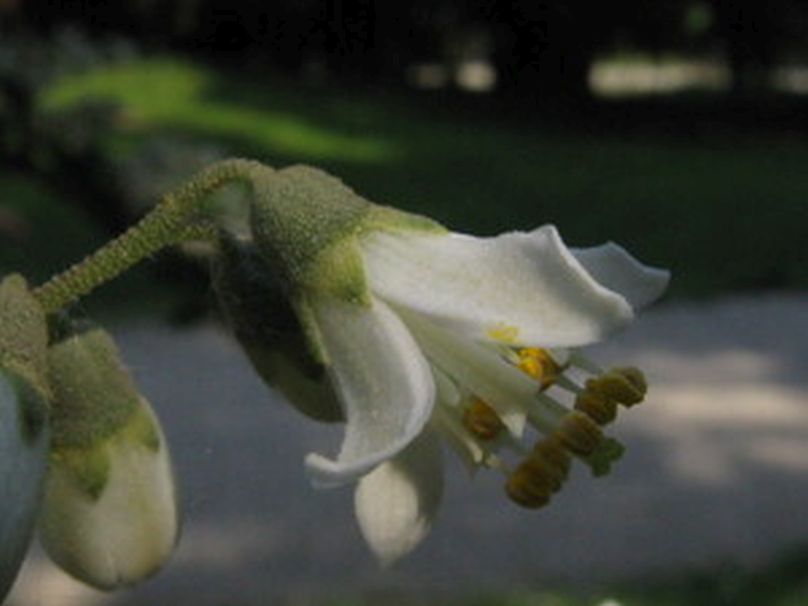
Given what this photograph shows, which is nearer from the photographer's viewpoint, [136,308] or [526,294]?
[526,294]

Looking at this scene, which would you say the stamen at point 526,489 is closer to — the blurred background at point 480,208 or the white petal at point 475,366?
the white petal at point 475,366

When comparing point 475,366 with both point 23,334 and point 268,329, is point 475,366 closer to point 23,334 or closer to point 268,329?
point 268,329

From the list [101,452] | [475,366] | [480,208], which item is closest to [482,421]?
[475,366]

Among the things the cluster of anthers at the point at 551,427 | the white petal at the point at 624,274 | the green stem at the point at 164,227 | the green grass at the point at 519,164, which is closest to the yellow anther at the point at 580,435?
the cluster of anthers at the point at 551,427

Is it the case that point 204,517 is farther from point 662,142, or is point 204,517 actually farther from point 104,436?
point 662,142

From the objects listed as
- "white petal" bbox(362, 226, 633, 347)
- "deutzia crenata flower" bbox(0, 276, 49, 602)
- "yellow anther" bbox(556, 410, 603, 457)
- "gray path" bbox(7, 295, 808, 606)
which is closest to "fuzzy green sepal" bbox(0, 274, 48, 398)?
"deutzia crenata flower" bbox(0, 276, 49, 602)

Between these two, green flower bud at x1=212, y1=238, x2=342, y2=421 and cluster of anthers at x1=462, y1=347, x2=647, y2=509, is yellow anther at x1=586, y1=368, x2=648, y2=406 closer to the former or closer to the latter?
cluster of anthers at x1=462, y1=347, x2=647, y2=509

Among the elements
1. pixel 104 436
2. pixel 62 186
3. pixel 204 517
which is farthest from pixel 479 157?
pixel 104 436
